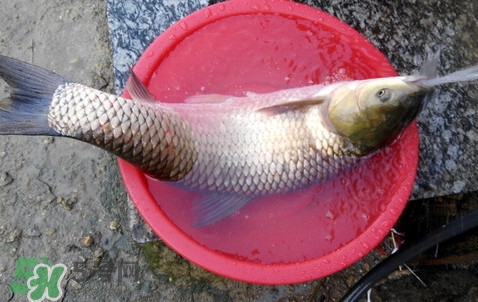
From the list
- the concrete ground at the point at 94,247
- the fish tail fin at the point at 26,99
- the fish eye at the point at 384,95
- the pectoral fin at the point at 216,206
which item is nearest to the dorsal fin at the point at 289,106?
the fish eye at the point at 384,95

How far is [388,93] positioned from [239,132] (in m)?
0.56

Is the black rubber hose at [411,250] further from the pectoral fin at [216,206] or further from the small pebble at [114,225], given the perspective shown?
the small pebble at [114,225]

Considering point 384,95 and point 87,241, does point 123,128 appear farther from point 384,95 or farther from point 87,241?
point 87,241

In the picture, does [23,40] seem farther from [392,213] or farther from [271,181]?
[392,213]

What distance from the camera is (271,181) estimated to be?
6.79ft

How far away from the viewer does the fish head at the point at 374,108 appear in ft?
6.09

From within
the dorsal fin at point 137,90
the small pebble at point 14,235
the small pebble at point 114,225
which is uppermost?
the dorsal fin at point 137,90

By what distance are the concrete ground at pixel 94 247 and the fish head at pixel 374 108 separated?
117 cm

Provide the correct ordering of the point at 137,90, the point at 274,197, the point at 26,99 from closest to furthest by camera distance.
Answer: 1. the point at 26,99
2. the point at 137,90
3. the point at 274,197

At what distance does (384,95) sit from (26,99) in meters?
1.16

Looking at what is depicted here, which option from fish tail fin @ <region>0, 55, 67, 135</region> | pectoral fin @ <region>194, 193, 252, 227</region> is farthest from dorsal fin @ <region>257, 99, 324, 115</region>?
fish tail fin @ <region>0, 55, 67, 135</region>

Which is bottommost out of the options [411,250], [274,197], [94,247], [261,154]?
[94,247]

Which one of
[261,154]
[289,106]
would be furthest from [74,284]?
[289,106]

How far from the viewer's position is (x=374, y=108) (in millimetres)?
1887
